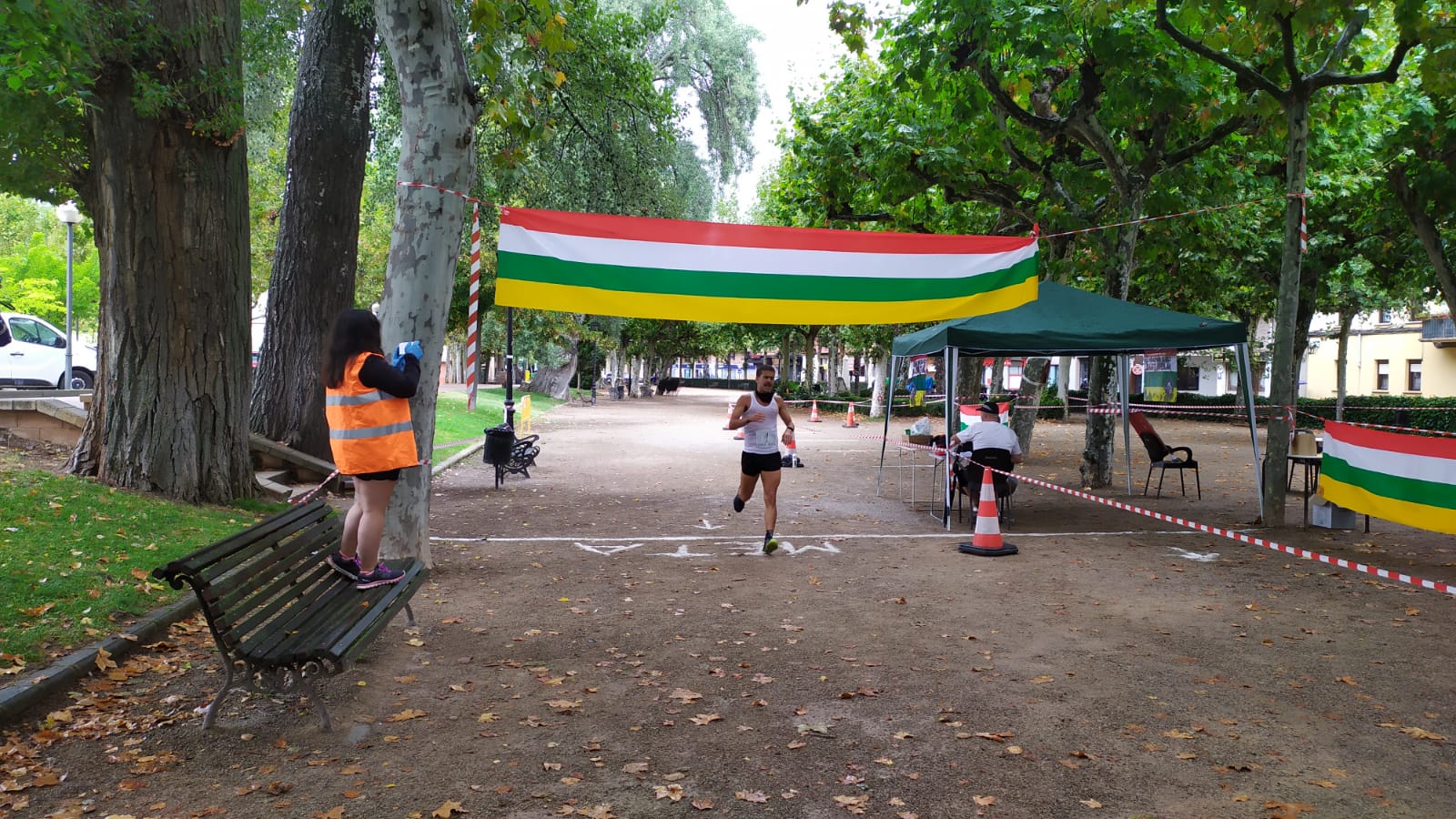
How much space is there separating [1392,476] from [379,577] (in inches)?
333

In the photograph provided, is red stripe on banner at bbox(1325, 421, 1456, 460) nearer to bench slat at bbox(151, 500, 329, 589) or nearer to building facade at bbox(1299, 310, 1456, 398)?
bench slat at bbox(151, 500, 329, 589)

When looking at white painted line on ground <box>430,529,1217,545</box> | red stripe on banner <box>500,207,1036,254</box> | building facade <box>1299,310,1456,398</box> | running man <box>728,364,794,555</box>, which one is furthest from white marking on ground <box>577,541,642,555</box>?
building facade <box>1299,310,1456,398</box>

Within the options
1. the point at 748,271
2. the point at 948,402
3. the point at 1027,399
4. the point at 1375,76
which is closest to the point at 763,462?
the point at 748,271

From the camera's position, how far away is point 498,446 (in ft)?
44.4

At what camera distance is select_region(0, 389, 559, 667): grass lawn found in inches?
197

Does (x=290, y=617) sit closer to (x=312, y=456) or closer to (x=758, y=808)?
(x=758, y=808)

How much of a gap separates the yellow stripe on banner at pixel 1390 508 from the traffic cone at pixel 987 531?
3.26 meters

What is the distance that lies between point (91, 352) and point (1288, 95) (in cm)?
2451

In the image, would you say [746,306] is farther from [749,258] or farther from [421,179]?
[421,179]

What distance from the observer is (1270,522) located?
1014cm

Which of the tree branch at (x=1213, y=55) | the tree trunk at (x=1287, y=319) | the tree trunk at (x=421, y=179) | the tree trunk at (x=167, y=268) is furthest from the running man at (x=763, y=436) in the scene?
the tree branch at (x=1213, y=55)

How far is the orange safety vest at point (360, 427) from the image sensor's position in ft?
17.4

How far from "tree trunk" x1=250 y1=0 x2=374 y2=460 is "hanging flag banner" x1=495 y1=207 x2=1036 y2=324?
4.12 m

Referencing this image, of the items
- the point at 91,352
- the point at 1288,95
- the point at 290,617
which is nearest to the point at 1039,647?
the point at 290,617
